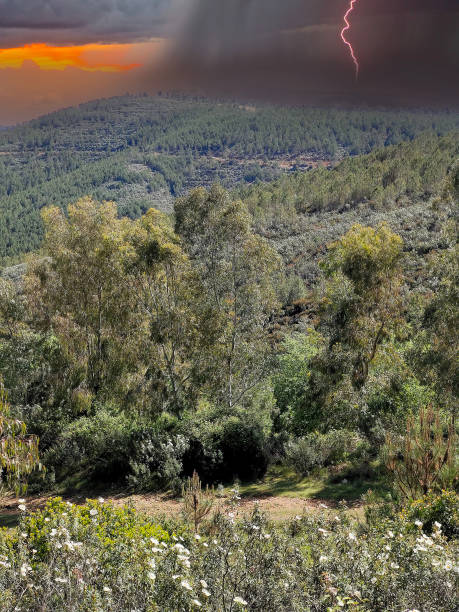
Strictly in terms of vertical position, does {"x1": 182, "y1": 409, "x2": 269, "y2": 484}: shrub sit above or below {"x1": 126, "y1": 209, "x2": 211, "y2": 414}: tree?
Answer: below

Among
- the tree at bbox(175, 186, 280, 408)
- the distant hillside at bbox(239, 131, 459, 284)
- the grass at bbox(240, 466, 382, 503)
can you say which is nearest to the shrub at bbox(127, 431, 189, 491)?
the grass at bbox(240, 466, 382, 503)

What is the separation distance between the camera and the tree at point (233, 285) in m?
14.8

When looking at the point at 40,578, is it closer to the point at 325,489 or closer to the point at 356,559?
the point at 356,559

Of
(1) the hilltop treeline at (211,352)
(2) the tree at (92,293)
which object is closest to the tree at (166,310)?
(1) the hilltop treeline at (211,352)

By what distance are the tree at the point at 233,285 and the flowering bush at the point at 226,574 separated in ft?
32.2

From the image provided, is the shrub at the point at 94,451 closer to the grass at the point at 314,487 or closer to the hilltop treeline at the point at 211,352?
the hilltop treeline at the point at 211,352

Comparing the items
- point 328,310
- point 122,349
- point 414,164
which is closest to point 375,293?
point 328,310

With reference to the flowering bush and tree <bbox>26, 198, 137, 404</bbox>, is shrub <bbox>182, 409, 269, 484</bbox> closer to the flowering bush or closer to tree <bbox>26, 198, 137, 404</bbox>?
tree <bbox>26, 198, 137, 404</bbox>

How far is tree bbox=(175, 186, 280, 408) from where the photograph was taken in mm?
14758

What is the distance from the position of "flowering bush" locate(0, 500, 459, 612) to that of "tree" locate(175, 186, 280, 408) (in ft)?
32.2

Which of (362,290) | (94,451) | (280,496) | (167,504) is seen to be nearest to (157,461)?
(167,504)

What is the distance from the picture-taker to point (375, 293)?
1283 centimetres

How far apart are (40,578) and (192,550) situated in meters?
1.69

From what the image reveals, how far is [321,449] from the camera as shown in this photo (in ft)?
42.3
